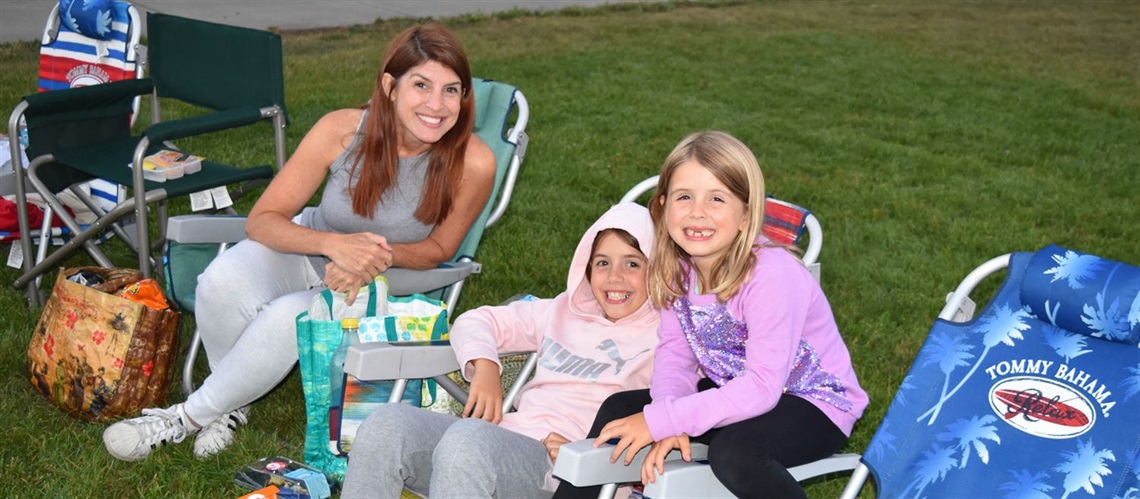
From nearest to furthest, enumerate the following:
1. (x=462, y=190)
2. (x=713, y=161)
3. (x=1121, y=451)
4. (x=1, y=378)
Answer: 1. (x=1121, y=451)
2. (x=713, y=161)
3. (x=462, y=190)
4. (x=1, y=378)

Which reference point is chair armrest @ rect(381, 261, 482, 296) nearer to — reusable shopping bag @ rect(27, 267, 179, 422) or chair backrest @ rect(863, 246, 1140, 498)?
reusable shopping bag @ rect(27, 267, 179, 422)

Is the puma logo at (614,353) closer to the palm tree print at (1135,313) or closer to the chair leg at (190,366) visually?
the palm tree print at (1135,313)

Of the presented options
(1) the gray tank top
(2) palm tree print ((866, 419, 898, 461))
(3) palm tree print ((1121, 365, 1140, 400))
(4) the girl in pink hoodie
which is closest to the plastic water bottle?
(4) the girl in pink hoodie

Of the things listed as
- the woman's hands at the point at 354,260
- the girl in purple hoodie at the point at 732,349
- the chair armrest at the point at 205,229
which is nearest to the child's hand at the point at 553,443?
the girl in purple hoodie at the point at 732,349

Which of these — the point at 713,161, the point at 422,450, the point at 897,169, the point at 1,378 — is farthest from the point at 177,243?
the point at 897,169

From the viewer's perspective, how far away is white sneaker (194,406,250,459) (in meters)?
3.40

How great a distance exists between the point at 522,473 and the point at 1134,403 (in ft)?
4.26

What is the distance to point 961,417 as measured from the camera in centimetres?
260

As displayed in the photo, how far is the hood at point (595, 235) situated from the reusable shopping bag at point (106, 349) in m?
1.33

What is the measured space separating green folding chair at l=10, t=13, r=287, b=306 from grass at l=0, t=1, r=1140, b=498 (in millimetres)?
483

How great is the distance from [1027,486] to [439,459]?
124 centimetres

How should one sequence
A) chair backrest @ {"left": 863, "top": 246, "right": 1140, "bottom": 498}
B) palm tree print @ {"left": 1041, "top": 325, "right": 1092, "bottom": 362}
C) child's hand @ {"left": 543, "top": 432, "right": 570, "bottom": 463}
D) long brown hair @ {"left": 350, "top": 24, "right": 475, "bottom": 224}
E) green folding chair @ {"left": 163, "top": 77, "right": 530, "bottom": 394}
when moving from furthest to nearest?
green folding chair @ {"left": 163, "top": 77, "right": 530, "bottom": 394}, long brown hair @ {"left": 350, "top": 24, "right": 475, "bottom": 224}, child's hand @ {"left": 543, "top": 432, "right": 570, "bottom": 463}, palm tree print @ {"left": 1041, "top": 325, "right": 1092, "bottom": 362}, chair backrest @ {"left": 863, "top": 246, "right": 1140, "bottom": 498}

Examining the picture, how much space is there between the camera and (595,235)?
3.03 m

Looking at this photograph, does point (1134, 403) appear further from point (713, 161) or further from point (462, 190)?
point (462, 190)
